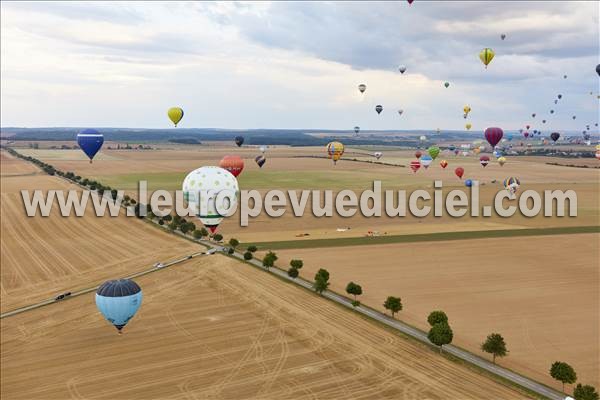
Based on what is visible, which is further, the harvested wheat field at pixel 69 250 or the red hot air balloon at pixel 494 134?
the red hot air balloon at pixel 494 134

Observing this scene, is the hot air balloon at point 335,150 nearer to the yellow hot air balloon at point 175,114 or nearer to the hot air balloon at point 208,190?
the yellow hot air balloon at point 175,114

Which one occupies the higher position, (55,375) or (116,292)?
(116,292)

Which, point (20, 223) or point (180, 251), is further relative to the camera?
point (20, 223)

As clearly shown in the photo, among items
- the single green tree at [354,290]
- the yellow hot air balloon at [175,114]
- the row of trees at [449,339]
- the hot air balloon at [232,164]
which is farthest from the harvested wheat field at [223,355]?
the yellow hot air balloon at [175,114]

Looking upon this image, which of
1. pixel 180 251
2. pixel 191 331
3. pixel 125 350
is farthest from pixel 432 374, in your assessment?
pixel 180 251

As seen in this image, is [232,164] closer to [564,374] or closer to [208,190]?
[208,190]

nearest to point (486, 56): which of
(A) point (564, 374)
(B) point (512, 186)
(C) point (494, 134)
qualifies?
(C) point (494, 134)

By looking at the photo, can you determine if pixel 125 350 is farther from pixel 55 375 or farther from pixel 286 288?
pixel 286 288
